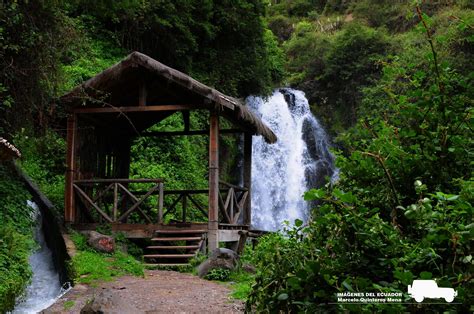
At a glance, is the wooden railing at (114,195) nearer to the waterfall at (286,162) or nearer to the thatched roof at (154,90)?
the thatched roof at (154,90)

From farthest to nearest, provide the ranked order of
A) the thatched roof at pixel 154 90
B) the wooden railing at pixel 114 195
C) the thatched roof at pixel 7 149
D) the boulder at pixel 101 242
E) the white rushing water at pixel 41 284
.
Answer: the wooden railing at pixel 114 195 → the thatched roof at pixel 154 90 → the boulder at pixel 101 242 → the white rushing water at pixel 41 284 → the thatched roof at pixel 7 149

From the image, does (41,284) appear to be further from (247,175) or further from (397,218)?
(397,218)

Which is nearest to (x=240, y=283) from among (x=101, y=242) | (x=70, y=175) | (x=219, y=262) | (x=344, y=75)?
(x=219, y=262)

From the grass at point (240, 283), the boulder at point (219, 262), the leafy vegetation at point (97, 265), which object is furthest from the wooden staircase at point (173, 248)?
the grass at point (240, 283)

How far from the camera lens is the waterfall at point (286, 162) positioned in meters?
21.7

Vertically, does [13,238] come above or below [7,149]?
below

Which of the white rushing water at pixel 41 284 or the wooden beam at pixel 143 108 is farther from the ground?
the wooden beam at pixel 143 108

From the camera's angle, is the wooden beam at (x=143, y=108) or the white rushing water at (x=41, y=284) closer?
the white rushing water at (x=41, y=284)

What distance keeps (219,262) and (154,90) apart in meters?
4.80

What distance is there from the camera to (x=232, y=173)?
22.3 m

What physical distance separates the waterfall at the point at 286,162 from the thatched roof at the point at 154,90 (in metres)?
9.40

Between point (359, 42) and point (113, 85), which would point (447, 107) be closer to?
point (113, 85)

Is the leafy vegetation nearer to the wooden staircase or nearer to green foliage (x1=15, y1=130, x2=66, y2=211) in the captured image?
the wooden staircase

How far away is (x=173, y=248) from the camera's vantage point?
1040cm
